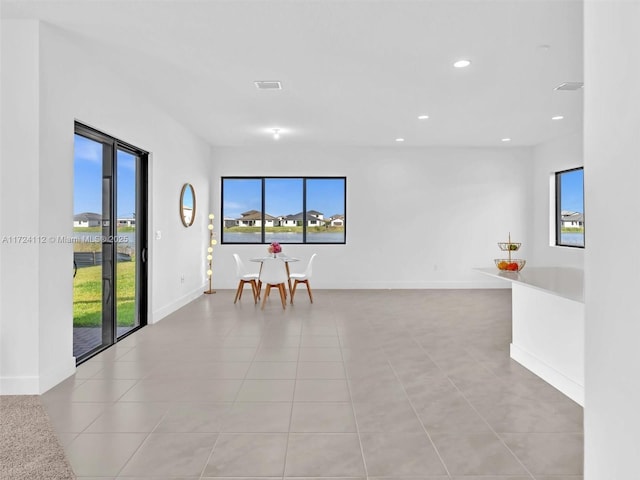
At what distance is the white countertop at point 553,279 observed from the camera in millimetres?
2582

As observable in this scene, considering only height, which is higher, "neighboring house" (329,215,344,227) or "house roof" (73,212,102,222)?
"neighboring house" (329,215,344,227)

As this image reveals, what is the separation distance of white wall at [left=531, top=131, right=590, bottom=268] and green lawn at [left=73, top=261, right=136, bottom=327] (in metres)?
6.70

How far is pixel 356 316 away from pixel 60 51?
4297 millimetres

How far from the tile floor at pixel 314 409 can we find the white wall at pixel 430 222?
3.34 meters

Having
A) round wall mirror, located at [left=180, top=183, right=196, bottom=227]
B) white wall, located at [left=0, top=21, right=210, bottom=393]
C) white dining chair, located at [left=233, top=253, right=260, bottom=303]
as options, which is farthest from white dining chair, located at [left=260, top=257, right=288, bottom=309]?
white wall, located at [left=0, top=21, right=210, bottom=393]

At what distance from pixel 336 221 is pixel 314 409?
594cm

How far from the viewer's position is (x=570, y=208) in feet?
24.5

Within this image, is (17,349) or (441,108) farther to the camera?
(441,108)

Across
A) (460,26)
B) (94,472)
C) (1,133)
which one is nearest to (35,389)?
(94,472)

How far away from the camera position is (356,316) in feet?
19.0

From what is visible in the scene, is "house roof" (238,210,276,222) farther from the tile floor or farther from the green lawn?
the tile floor

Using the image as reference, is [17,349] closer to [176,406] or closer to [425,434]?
[176,406]

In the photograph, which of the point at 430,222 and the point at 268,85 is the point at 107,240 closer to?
the point at 268,85

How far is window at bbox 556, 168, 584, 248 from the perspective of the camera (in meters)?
7.20
